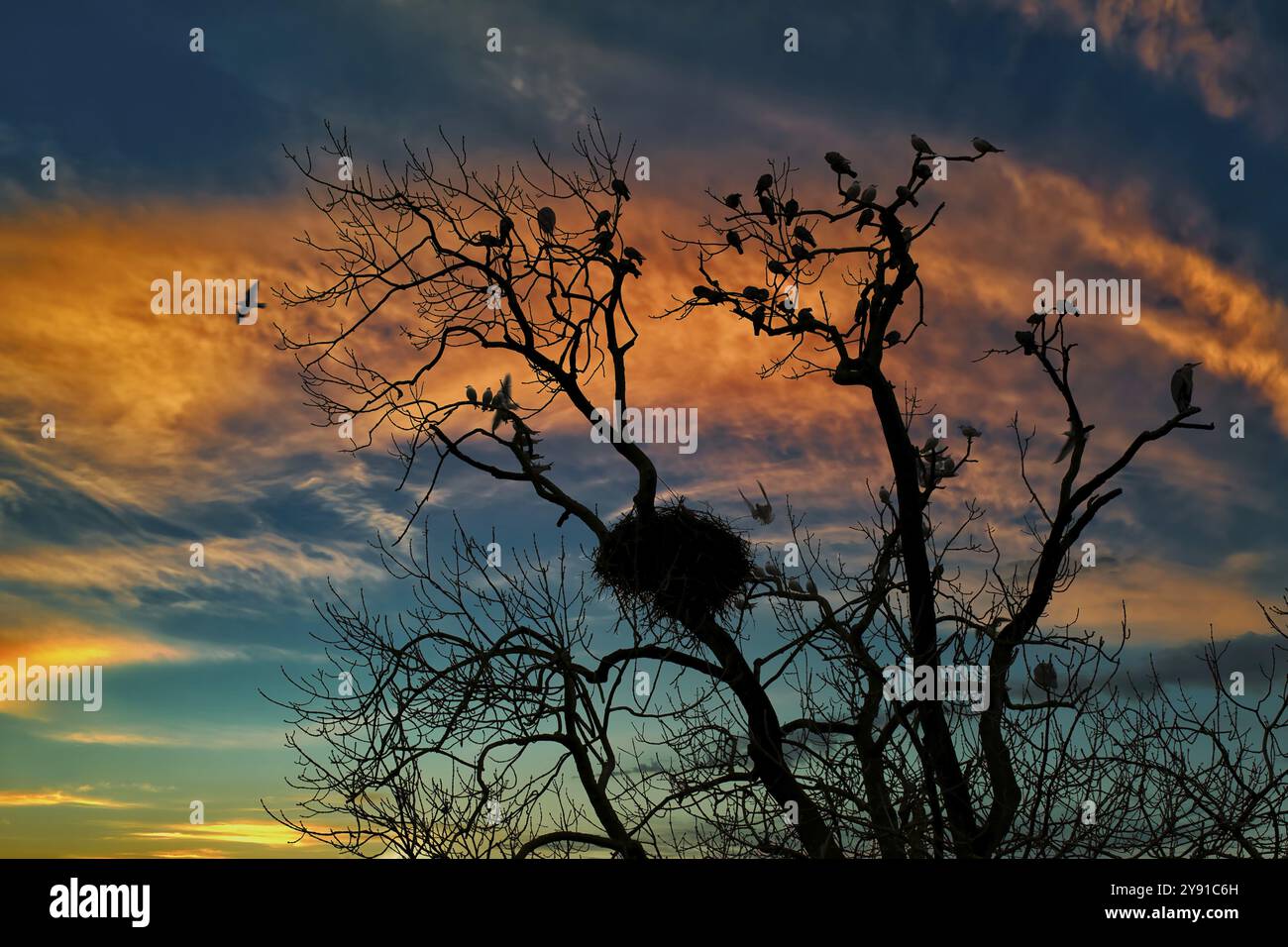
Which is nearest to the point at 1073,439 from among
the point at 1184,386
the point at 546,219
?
the point at 1184,386

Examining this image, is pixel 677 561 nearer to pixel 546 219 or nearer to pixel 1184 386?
pixel 546 219

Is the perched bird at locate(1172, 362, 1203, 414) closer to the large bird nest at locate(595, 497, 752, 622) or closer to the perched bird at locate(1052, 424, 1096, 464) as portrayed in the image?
the perched bird at locate(1052, 424, 1096, 464)

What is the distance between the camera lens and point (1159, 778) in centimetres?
700

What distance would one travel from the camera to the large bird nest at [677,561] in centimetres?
799

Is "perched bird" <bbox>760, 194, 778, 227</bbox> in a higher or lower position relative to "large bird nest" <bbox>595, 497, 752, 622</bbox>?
higher

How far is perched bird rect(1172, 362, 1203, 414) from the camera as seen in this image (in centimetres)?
666

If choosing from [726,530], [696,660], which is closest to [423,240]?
[726,530]

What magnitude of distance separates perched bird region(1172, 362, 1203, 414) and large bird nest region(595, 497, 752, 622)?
3.28 m

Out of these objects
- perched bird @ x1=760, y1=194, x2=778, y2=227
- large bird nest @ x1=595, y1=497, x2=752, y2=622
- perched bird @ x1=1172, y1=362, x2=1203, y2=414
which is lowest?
large bird nest @ x1=595, y1=497, x2=752, y2=622

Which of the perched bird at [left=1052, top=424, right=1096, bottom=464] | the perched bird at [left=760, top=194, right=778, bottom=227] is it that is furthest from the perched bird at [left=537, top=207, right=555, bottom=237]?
the perched bird at [left=1052, top=424, right=1096, bottom=464]

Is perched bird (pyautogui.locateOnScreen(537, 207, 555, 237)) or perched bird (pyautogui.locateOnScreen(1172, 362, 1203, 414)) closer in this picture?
perched bird (pyautogui.locateOnScreen(1172, 362, 1203, 414))
